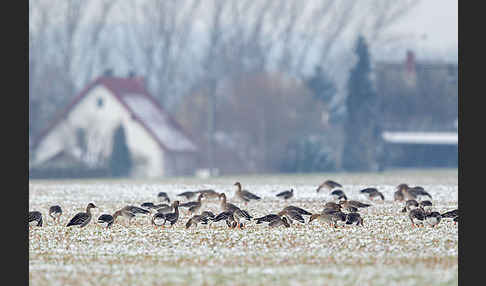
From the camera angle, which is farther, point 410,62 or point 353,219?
point 410,62

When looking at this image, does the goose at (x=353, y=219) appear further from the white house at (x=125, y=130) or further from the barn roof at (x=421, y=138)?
the barn roof at (x=421, y=138)

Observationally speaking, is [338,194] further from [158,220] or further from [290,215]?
[290,215]

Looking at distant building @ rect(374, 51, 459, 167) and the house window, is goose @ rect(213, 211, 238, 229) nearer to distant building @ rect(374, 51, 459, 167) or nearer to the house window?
the house window

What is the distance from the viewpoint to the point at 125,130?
81750 millimetres

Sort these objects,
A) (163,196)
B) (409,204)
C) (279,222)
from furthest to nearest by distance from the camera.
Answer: (163,196), (409,204), (279,222)

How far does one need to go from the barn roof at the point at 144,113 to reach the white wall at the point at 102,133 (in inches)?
15.0

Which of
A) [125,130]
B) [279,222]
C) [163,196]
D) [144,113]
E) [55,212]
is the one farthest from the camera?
[144,113]

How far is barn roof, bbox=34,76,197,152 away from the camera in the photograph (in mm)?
80688

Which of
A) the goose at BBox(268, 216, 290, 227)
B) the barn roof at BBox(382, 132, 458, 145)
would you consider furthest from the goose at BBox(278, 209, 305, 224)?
the barn roof at BBox(382, 132, 458, 145)

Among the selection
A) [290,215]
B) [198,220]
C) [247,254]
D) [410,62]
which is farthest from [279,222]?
[410,62]

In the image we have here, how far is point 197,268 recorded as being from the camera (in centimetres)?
1811

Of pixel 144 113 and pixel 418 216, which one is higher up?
pixel 144 113

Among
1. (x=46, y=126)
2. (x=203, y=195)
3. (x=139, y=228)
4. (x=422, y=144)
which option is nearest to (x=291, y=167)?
(x=422, y=144)

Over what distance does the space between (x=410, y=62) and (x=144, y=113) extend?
2736 cm
